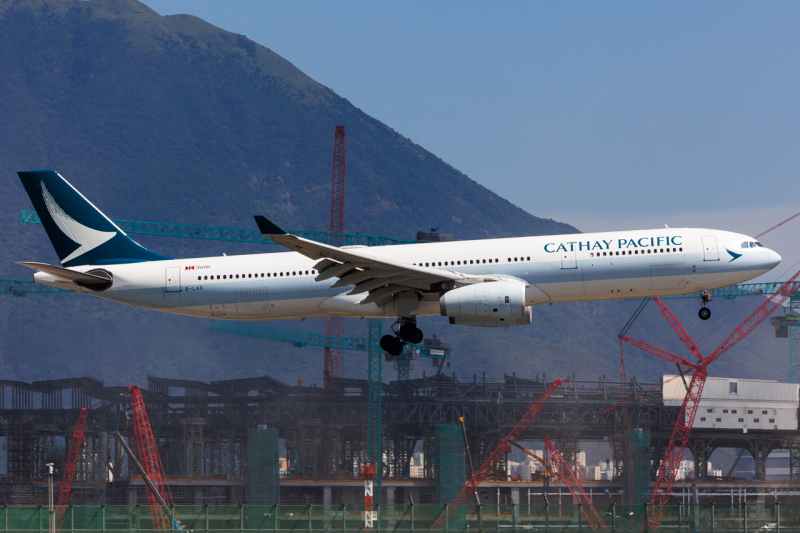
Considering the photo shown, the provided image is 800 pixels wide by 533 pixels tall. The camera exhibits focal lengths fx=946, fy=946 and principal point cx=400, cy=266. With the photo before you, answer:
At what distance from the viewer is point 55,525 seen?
43594 mm

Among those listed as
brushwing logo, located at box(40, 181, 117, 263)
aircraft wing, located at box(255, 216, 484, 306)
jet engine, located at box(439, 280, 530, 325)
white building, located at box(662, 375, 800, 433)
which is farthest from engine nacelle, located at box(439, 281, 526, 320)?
white building, located at box(662, 375, 800, 433)

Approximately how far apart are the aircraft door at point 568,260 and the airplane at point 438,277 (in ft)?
0.15

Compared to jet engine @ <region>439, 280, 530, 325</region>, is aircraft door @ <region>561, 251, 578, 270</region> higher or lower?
higher

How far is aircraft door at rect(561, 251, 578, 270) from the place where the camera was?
43.7 meters

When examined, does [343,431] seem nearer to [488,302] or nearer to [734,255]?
[488,302]

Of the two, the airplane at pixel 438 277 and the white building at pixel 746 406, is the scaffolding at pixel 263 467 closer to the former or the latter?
the white building at pixel 746 406

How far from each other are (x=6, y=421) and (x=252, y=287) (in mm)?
164368

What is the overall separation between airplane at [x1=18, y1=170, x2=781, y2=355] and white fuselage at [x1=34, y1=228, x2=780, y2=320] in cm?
5

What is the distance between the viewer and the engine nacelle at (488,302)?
42.3 m

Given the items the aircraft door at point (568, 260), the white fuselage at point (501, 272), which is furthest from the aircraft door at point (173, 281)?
the aircraft door at point (568, 260)

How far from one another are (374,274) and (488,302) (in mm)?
5339

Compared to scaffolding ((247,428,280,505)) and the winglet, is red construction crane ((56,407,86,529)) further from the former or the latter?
the winglet

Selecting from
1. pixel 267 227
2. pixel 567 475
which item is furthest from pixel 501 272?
pixel 567 475

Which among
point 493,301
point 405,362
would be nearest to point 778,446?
point 405,362
